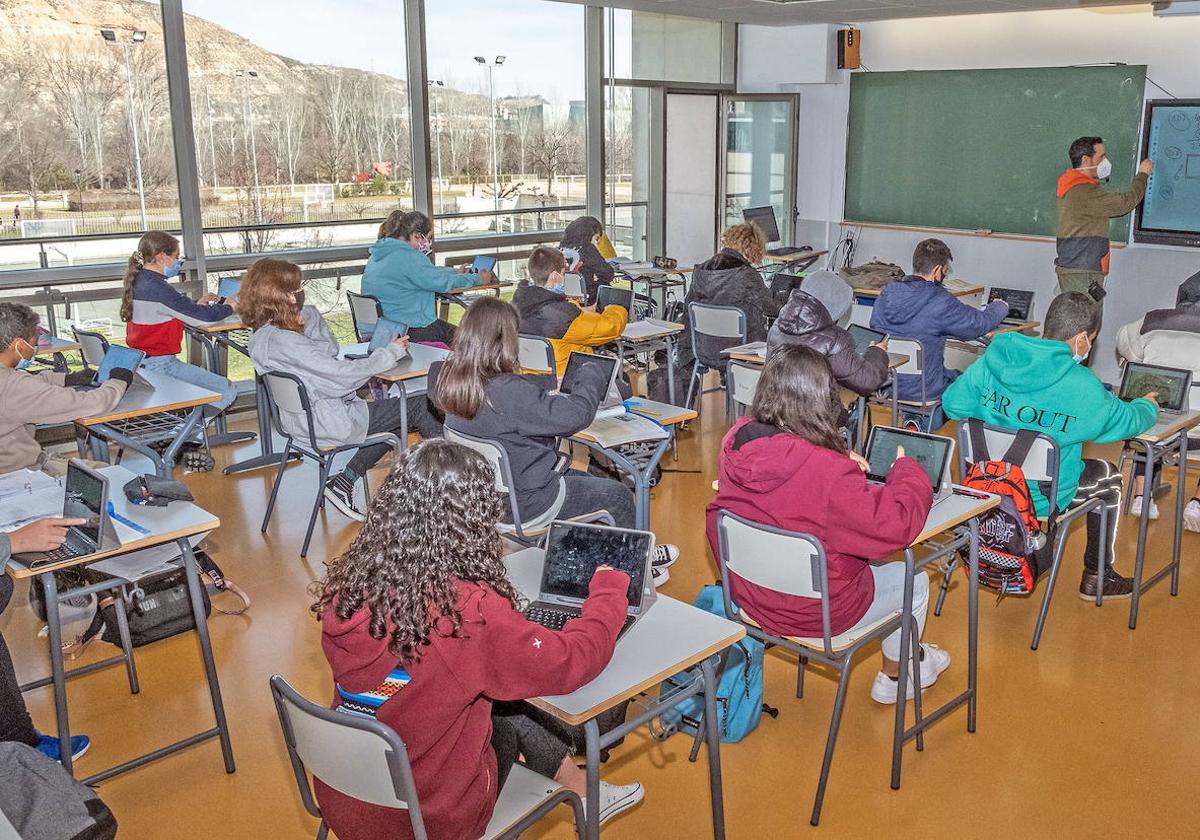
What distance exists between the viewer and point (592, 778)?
2.30 m

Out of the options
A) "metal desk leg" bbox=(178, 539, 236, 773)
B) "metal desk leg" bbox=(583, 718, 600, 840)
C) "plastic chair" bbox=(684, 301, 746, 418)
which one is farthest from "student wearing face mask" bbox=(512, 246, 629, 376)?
"metal desk leg" bbox=(583, 718, 600, 840)

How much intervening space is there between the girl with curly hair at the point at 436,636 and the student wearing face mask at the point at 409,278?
4.74 metres

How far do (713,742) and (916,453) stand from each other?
1151mm

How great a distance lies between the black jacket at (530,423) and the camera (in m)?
3.66

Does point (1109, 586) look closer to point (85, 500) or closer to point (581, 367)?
point (581, 367)

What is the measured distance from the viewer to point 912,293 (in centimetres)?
570

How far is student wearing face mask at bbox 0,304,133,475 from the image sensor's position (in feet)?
12.1

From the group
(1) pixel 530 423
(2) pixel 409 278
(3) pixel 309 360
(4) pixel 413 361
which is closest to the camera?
(1) pixel 530 423

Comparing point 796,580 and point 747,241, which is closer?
point 796,580

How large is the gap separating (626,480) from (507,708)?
9.96 feet

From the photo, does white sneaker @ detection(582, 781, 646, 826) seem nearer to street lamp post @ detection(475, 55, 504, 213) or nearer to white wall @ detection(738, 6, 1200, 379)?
white wall @ detection(738, 6, 1200, 379)

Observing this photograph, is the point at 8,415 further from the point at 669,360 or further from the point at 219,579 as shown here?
the point at 669,360

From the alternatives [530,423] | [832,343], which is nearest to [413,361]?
[530,423]

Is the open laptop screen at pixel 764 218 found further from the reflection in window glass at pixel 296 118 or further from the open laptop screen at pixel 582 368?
the open laptop screen at pixel 582 368
